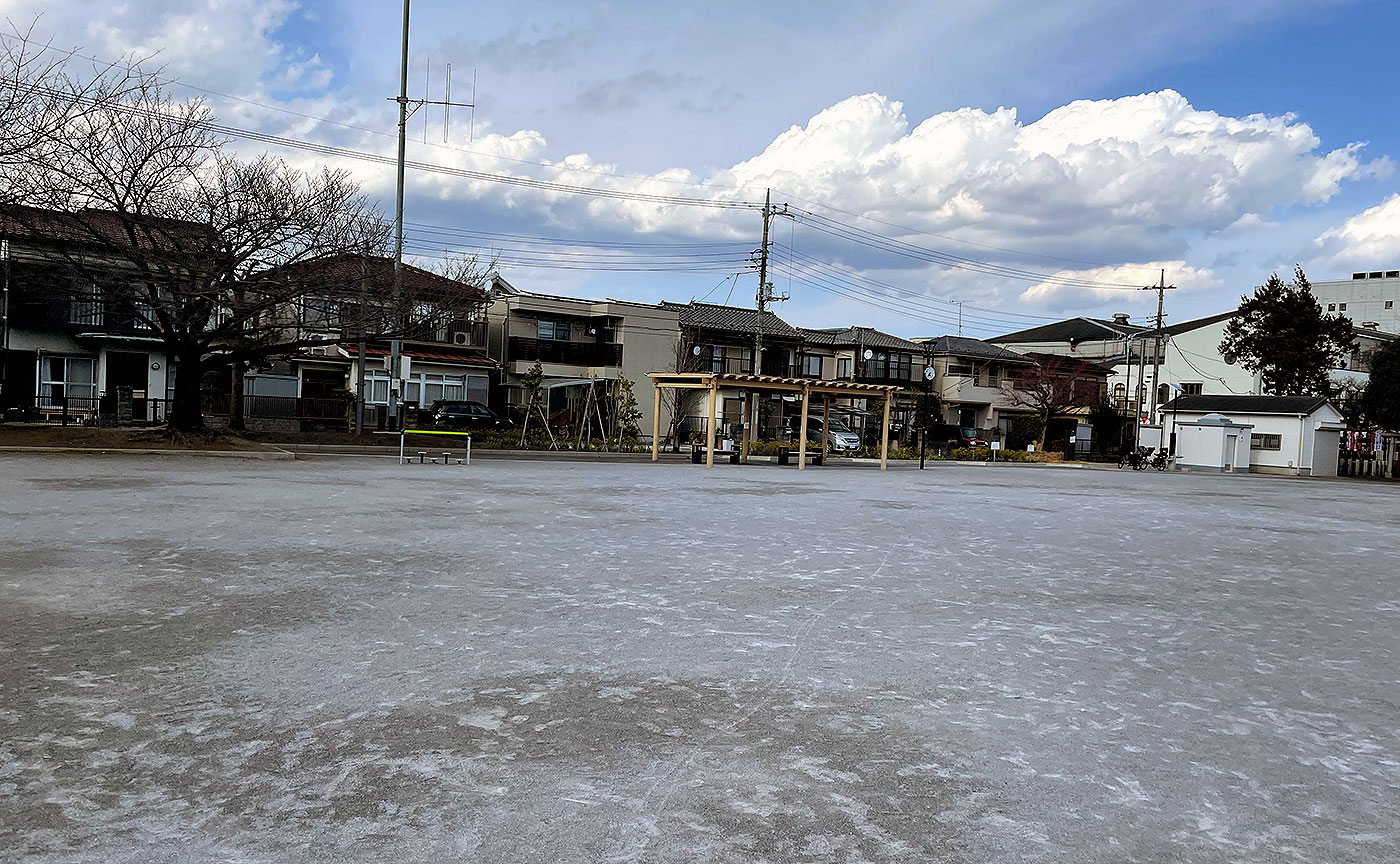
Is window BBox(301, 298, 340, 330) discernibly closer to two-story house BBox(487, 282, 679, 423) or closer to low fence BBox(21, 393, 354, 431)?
low fence BBox(21, 393, 354, 431)

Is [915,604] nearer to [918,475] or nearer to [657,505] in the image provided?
[657,505]

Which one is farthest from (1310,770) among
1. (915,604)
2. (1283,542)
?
(1283,542)

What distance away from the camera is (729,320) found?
2045 inches

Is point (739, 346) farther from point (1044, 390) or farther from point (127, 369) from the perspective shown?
point (127, 369)

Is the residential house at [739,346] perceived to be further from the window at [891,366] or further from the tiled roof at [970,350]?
the tiled roof at [970,350]

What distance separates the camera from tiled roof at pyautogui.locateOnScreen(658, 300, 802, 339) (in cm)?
4966

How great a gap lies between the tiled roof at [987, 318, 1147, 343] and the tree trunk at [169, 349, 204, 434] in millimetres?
57759

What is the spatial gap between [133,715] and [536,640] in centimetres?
220

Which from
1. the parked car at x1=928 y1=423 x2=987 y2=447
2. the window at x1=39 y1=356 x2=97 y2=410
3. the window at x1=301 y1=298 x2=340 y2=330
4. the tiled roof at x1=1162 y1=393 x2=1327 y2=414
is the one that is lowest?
the parked car at x1=928 y1=423 x2=987 y2=447

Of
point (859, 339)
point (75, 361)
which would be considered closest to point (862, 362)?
point (859, 339)

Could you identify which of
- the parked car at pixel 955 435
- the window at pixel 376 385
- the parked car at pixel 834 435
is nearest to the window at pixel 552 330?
the window at pixel 376 385

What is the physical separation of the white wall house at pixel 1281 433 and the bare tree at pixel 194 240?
3240cm

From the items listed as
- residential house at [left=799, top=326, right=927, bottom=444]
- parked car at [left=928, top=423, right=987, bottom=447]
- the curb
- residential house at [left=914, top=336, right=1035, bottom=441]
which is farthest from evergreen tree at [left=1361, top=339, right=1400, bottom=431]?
the curb

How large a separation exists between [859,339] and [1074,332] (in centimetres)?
2147
